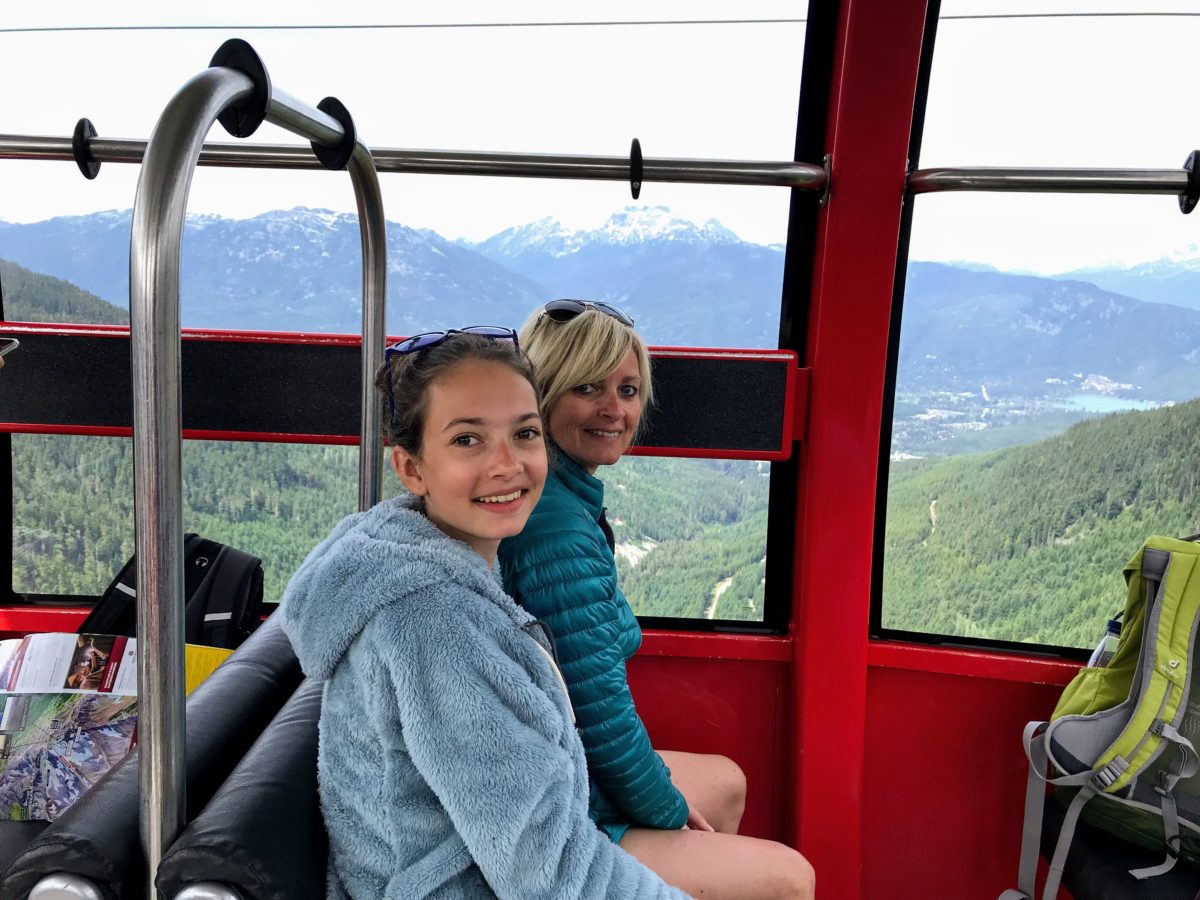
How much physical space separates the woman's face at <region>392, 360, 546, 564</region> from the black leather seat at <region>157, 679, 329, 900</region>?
338 mm

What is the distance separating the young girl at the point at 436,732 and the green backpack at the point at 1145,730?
1073 millimetres

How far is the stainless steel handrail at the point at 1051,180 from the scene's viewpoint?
1876mm

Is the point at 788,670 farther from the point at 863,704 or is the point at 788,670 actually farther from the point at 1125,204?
the point at 1125,204

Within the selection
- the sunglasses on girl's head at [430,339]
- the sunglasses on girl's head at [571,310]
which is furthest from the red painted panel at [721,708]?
the sunglasses on girl's head at [430,339]

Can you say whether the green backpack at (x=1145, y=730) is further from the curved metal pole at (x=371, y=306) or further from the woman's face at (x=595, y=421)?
the curved metal pole at (x=371, y=306)

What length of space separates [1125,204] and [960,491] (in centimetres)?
77

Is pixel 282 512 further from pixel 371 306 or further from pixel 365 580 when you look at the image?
pixel 365 580

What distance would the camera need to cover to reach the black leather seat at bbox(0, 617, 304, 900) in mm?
948

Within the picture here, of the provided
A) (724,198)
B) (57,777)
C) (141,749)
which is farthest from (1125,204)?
(57,777)

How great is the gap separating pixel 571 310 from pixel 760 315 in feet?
2.40

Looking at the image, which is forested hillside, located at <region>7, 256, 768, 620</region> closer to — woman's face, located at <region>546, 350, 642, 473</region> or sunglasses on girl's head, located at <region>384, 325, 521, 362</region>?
woman's face, located at <region>546, 350, 642, 473</region>

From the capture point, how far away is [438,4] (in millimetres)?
2246

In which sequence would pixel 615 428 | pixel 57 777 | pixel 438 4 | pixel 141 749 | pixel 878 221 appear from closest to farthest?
pixel 141 749 < pixel 57 777 < pixel 615 428 < pixel 878 221 < pixel 438 4

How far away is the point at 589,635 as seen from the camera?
1564 mm
